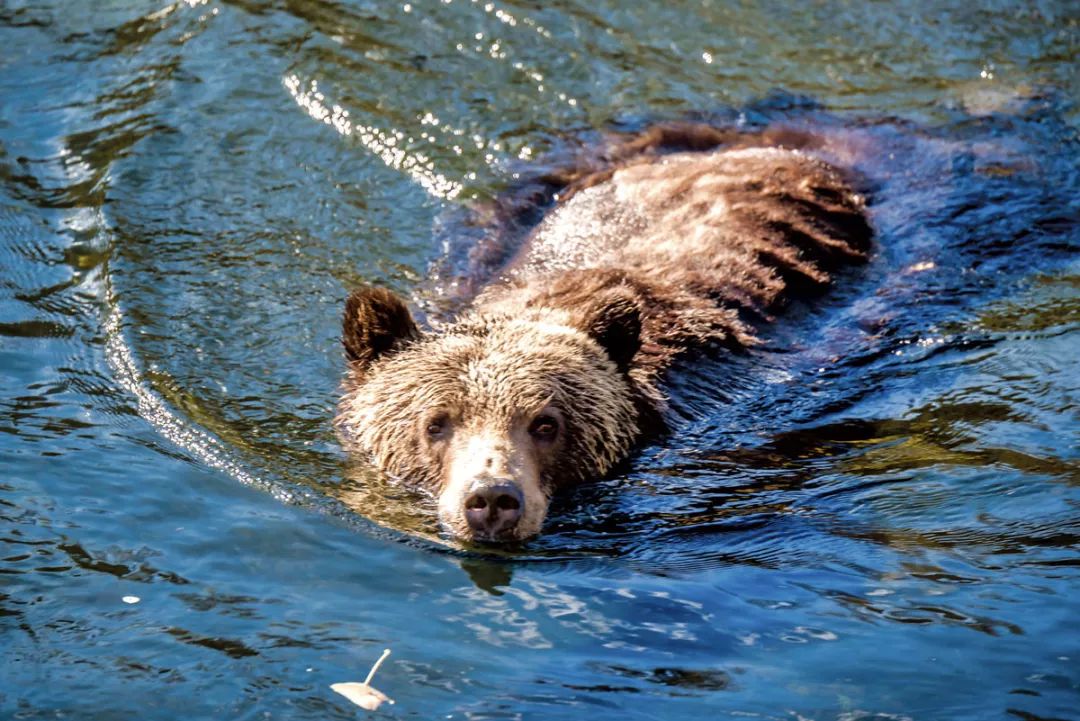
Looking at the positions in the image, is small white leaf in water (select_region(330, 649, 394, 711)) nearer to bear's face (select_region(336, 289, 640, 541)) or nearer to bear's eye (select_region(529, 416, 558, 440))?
bear's face (select_region(336, 289, 640, 541))

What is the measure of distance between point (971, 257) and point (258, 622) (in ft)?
21.4

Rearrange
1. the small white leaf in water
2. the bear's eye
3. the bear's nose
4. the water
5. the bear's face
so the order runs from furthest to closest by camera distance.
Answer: the bear's eye, the bear's face, the bear's nose, the water, the small white leaf in water

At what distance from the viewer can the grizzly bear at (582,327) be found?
7.71 meters

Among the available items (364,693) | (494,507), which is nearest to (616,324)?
(494,507)

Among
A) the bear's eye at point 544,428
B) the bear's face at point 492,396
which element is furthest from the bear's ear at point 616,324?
the bear's eye at point 544,428

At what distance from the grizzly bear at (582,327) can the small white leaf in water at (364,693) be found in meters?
1.42

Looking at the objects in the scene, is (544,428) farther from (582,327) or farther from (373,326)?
(373,326)

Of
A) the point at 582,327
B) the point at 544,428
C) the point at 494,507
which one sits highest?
the point at 582,327

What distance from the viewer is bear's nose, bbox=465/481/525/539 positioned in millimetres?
6910

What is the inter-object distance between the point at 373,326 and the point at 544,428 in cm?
127

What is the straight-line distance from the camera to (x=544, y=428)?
7.86 meters

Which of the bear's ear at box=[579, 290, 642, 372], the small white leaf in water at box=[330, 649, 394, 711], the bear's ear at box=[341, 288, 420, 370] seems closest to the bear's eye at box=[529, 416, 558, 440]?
the bear's ear at box=[579, 290, 642, 372]

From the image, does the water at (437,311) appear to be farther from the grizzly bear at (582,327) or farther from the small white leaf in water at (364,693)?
the grizzly bear at (582,327)

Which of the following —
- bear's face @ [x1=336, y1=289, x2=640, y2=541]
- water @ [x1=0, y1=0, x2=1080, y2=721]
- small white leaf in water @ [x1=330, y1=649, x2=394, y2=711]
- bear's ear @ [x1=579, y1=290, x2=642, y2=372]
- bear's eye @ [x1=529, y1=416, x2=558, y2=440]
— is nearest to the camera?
small white leaf in water @ [x1=330, y1=649, x2=394, y2=711]
